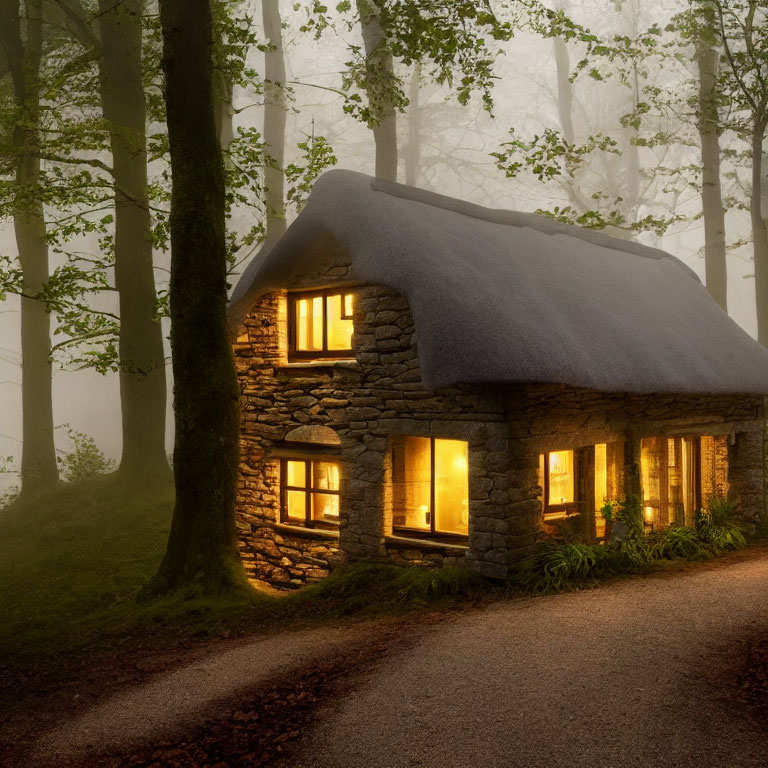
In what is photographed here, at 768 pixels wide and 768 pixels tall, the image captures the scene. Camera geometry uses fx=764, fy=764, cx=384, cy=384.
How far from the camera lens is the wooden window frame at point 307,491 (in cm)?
1102

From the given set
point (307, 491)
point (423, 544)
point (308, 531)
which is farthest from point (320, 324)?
point (423, 544)

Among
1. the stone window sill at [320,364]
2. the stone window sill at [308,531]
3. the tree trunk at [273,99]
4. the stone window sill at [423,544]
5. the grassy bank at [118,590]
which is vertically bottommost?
the grassy bank at [118,590]

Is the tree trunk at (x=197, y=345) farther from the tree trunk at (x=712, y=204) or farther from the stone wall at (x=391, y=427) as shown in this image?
the tree trunk at (x=712, y=204)

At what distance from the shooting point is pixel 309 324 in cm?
1137

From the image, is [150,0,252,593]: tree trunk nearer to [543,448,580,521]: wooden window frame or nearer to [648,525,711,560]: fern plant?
[543,448,580,521]: wooden window frame

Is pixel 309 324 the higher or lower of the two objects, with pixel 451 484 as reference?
higher

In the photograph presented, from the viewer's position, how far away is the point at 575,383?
868 centimetres

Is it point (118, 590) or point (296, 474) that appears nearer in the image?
point (118, 590)

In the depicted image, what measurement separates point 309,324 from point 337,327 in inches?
23.1

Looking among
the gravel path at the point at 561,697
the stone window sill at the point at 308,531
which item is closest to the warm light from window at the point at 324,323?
the stone window sill at the point at 308,531

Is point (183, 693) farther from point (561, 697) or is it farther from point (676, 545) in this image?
point (676, 545)

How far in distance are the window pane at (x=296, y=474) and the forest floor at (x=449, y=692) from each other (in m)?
3.58

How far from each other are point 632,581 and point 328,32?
96.2ft

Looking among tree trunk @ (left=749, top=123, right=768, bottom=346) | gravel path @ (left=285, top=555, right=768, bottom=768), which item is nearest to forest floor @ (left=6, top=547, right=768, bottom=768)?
gravel path @ (left=285, top=555, right=768, bottom=768)
